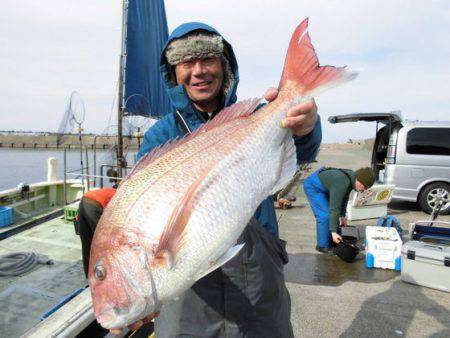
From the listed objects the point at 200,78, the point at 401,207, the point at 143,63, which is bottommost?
the point at 401,207

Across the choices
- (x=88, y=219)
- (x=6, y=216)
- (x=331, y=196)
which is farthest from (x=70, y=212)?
(x=331, y=196)

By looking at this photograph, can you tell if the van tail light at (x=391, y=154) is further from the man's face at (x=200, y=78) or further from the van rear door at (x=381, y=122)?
the man's face at (x=200, y=78)

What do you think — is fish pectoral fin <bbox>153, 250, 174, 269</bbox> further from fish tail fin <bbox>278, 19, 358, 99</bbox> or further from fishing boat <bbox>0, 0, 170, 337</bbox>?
fishing boat <bbox>0, 0, 170, 337</bbox>

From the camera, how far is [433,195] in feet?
29.5

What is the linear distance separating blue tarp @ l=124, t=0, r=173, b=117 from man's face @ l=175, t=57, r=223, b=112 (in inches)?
319

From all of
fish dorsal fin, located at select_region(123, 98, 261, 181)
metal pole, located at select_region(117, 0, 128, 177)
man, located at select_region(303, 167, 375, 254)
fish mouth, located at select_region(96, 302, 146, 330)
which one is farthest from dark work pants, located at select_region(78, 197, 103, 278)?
metal pole, located at select_region(117, 0, 128, 177)

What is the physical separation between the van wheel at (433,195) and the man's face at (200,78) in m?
8.72

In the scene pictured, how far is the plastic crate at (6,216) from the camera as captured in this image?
26.7ft

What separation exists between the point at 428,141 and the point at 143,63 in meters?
8.35

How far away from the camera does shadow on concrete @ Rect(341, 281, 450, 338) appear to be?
11.5 ft

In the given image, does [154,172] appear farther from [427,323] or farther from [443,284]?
[443,284]

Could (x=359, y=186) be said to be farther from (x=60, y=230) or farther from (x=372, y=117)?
(x=60, y=230)

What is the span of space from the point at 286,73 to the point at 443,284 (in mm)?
3987

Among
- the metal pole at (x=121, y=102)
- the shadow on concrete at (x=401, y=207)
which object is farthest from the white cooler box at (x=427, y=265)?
the metal pole at (x=121, y=102)
